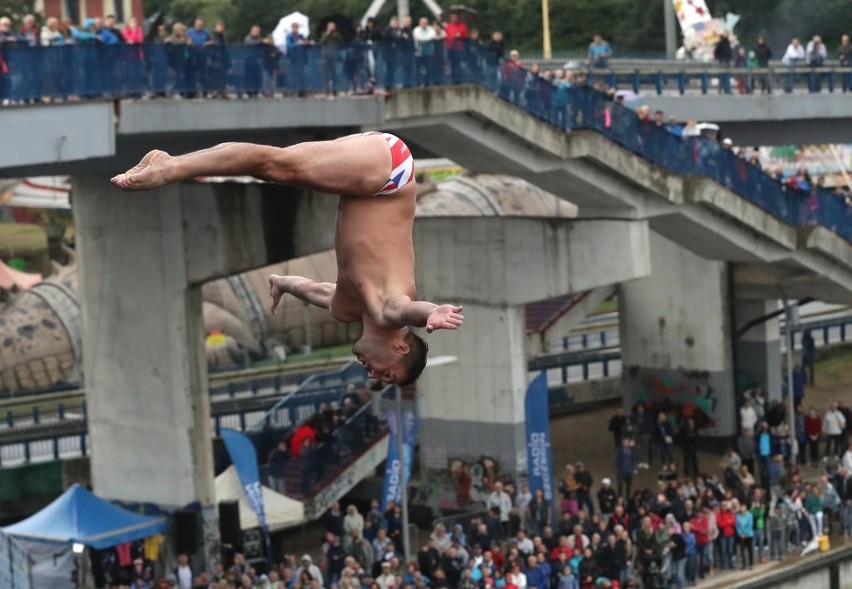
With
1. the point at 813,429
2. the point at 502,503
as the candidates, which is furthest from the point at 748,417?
the point at 502,503

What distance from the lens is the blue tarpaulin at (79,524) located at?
101 ft

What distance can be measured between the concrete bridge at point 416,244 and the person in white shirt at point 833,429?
2.76 m

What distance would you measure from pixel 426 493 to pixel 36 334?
17.8m

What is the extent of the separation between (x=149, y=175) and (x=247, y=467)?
24.2 meters

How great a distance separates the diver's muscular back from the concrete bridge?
55.8 ft

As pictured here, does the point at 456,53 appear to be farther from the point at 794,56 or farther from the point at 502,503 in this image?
the point at 794,56

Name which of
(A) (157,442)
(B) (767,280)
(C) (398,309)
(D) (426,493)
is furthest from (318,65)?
(C) (398,309)

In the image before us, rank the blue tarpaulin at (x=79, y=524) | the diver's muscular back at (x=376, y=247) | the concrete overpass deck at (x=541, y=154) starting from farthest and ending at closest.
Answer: the blue tarpaulin at (x=79, y=524), the concrete overpass deck at (x=541, y=154), the diver's muscular back at (x=376, y=247)

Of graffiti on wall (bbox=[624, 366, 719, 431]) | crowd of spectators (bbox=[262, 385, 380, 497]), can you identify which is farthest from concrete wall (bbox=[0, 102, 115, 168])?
graffiti on wall (bbox=[624, 366, 719, 431])

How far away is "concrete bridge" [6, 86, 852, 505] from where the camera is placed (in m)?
32.8

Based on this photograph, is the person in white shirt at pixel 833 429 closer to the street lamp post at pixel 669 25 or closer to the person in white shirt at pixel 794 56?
the person in white shirt at pixel 794 56

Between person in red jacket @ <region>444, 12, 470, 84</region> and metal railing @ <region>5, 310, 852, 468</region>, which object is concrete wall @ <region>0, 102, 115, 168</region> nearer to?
person in red jacket @ <region>444, 12, 470, 84</region>

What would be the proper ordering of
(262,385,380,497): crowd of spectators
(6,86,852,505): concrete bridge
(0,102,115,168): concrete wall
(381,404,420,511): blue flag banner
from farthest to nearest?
(262,385,380,497): crowd of spectators < (381,404,420,511): blue flag banner < (6,86,852,505): concrete bridge < (0,102,115,168): concrete wall

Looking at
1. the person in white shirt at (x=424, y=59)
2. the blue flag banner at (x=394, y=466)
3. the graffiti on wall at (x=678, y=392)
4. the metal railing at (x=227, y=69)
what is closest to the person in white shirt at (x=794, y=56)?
the graffiti on wall at (x=678, y=392)
